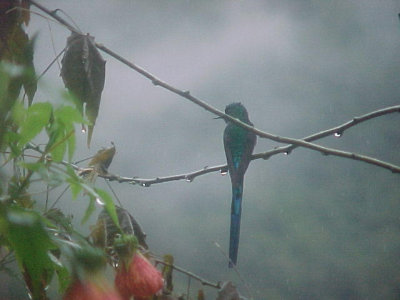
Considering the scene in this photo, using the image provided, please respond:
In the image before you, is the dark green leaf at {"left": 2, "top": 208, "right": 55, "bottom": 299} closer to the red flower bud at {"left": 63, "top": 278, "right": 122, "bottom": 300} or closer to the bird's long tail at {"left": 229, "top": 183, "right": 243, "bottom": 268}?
the red flower bud at {"left": 63, "top": 278, "right": 122, "bottom": 300}

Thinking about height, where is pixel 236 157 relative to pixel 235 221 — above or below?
above

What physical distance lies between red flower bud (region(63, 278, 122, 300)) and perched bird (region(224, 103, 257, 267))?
0.32m

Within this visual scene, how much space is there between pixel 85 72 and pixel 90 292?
0.20 metres

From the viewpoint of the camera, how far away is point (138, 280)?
0.34 m

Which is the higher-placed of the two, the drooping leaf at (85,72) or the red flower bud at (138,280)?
the drooping leaf at (85,72)

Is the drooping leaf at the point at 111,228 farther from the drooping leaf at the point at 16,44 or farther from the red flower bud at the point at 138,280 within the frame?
the drooping leaf at the point at 16,44

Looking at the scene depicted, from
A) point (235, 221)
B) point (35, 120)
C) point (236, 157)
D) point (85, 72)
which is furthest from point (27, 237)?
point (236, 157)

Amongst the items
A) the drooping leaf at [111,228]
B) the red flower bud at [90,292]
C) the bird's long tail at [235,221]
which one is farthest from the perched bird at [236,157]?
the red flower bud at [90,292]

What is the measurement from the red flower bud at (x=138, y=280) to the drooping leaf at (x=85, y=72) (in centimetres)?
12

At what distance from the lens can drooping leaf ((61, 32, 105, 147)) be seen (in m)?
0.35

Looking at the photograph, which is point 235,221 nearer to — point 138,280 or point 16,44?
point 138,280

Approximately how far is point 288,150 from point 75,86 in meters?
0.28

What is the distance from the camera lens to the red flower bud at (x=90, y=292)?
0.79 feet

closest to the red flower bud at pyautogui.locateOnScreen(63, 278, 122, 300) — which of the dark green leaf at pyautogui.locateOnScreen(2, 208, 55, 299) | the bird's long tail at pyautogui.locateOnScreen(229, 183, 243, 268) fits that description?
the dark green leaf at pyautogui.locateOnScreen(2, 208, 55, 299)
